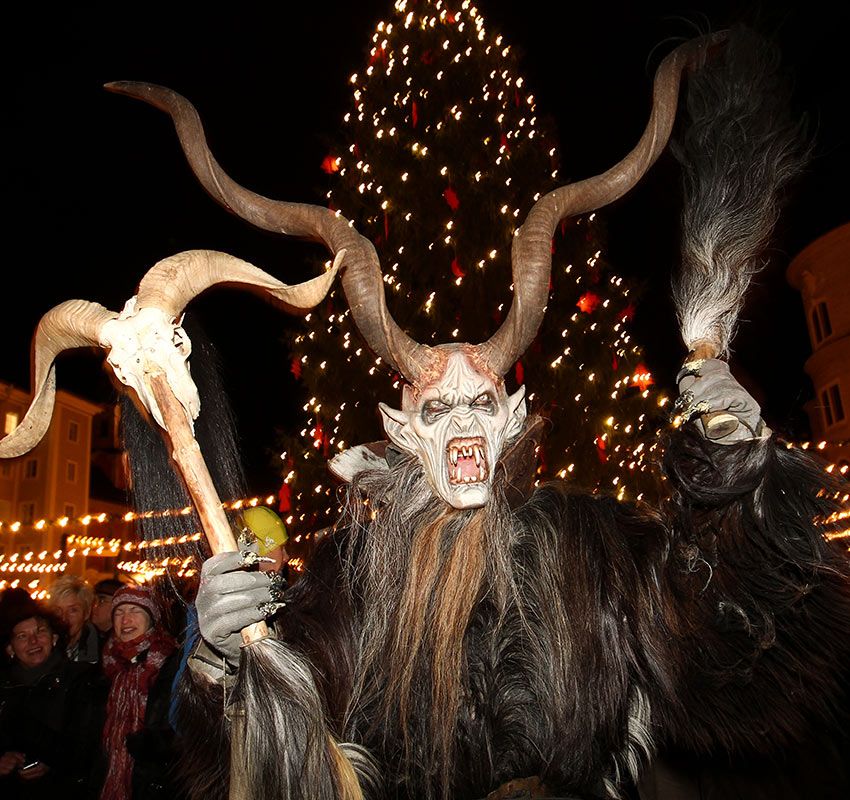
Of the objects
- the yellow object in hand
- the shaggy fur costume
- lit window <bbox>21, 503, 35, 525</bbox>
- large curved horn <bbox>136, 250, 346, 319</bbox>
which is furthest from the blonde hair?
lit window <bbox>21, 503, 35, 525</bbox>

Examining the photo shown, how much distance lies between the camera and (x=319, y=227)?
267 cm

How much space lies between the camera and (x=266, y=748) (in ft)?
5.56

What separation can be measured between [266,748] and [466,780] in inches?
26.7

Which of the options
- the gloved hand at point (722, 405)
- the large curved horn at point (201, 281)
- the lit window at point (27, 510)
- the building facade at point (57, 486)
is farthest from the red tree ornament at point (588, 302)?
the lit window at point (27, 510)

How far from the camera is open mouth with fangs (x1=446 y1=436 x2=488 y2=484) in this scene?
236 centimetres

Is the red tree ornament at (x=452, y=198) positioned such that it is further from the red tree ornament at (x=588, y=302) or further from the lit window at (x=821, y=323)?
the lit window at (x=821, y=323)

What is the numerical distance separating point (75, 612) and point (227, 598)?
387 cm

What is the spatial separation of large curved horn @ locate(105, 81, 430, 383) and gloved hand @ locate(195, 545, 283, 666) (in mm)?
1093

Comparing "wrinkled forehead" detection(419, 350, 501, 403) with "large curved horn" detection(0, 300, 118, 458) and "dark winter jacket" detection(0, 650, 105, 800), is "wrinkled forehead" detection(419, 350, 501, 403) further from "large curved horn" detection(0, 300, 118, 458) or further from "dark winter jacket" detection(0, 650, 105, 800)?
"dark winter jacket" detection(0, 650, 105, 800)

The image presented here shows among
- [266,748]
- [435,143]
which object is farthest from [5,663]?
[435,143]

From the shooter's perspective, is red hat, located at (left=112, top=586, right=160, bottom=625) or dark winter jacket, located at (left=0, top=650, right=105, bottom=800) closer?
dark winter jacket, located at (left=0, top=650, right=105, bottom=800)

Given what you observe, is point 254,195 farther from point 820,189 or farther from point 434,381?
point 820,189

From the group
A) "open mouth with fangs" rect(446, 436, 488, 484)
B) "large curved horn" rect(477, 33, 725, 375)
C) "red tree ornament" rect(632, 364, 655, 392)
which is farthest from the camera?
"red tree ornament" rect(632, 364, 655, 392)

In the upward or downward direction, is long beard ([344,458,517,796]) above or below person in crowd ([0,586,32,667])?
below
